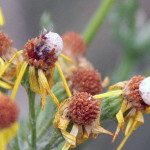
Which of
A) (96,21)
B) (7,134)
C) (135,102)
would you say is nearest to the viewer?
(7,134)

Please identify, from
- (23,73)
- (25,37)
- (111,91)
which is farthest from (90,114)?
(25,37)

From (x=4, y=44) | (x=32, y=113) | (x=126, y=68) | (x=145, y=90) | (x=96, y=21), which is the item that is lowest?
(x=145, y=90)

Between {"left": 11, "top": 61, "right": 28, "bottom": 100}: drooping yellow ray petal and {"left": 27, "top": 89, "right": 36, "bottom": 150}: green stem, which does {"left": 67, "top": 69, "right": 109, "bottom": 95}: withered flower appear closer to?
{"left": 27, "top": 89, "right": 36, "bottom": 150}: green stem

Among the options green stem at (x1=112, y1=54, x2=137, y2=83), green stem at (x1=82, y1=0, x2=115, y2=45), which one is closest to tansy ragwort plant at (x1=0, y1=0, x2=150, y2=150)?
green stem at (x1=82, y1=0, x2=115, y2=45)

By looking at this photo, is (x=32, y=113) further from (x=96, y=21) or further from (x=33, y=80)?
(x=96, y=21)

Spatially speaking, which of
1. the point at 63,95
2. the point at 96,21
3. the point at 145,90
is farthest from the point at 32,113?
the point at 96,21

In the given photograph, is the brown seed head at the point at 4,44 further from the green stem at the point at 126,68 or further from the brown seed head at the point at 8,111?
the green stem at the point at 126,68

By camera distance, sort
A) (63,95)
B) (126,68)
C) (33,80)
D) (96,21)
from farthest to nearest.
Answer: (126,68) < (96,21) < (63,95) < (33,80)
